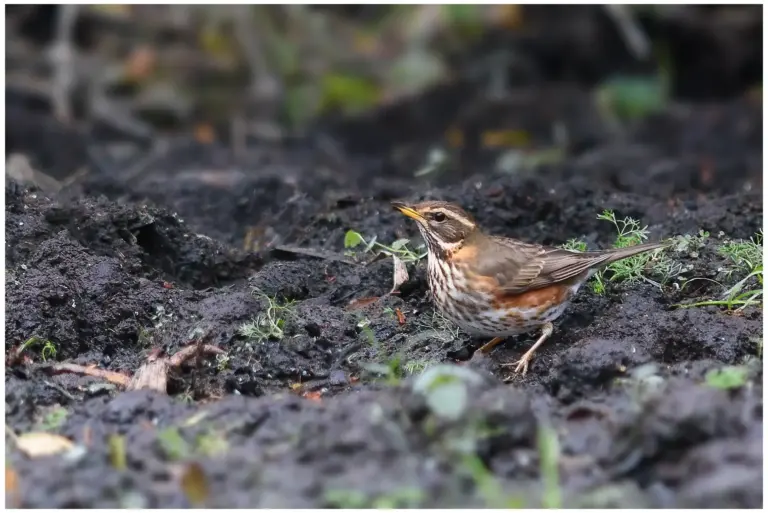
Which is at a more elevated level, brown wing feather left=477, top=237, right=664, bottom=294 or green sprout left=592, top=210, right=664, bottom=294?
brown wing feather left=477, top=237, right=664, bottom=294

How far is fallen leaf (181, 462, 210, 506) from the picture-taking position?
3854 millimetres

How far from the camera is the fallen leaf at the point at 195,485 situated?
3.85 metres

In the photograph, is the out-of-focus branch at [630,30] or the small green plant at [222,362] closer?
the small green plant at [222,362]

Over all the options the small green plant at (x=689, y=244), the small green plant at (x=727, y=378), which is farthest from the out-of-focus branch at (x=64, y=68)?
the small green plant at (x=727, y=378)

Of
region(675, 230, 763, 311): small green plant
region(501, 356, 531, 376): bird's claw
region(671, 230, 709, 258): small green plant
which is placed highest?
region(671, 230, 709, 258): small green plant

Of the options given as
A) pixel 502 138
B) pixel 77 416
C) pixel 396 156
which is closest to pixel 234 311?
pixel 77 416

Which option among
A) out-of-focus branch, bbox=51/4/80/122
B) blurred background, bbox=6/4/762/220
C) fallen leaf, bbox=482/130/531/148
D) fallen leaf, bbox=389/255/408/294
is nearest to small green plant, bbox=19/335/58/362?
fallen leaf, bbox=389/255/408/294

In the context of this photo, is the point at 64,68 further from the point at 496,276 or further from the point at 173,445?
the point at 173,445

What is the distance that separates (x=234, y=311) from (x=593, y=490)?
2.85 m

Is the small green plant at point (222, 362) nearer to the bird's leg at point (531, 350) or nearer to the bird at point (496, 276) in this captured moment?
the bird at point (496, 276)

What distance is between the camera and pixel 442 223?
6844 mm

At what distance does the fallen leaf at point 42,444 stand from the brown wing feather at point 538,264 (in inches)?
119

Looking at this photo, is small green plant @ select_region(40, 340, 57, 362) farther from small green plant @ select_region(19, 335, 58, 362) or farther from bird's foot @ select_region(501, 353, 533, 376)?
bird's foot @ select_region(501, 353, 533, 376)

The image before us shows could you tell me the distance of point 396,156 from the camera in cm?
1204
